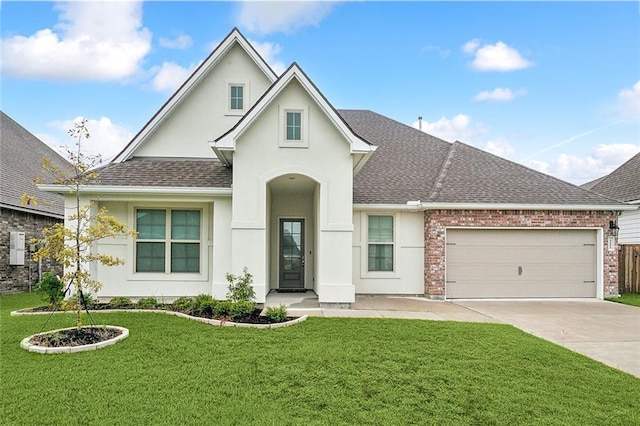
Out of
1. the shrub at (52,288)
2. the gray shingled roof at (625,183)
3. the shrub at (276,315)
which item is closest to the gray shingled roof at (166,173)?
the shrub at (52,288)

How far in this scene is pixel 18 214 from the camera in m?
14.7

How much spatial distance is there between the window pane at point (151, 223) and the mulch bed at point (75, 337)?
4609 millimetres

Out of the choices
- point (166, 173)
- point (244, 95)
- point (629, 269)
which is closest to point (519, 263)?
point (629, 269)

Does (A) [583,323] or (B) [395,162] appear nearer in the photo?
(A) [583,323]

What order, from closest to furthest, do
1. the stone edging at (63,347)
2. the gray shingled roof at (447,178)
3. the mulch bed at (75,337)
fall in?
1. the stone edging at (63,347)
2. the mulch bed at (75,337)
3. the gray shingled roof at (447,178)

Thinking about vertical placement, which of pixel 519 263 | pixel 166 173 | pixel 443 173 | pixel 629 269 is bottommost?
pixel 629 269

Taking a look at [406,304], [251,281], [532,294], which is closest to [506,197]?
[532,294]

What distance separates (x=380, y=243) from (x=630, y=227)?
1164 centimetres

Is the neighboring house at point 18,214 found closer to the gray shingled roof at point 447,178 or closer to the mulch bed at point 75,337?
the mulch bed at point 75,337

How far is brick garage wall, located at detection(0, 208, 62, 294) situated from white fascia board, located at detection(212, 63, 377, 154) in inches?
368

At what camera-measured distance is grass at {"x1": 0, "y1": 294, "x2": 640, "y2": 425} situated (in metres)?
4.34

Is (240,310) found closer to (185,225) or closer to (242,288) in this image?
(242,288)

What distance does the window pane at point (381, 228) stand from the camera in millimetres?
13109

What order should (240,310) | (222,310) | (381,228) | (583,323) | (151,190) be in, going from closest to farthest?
(240,310)
(222,310)
(583,323)
(151,190)
(381,228)
